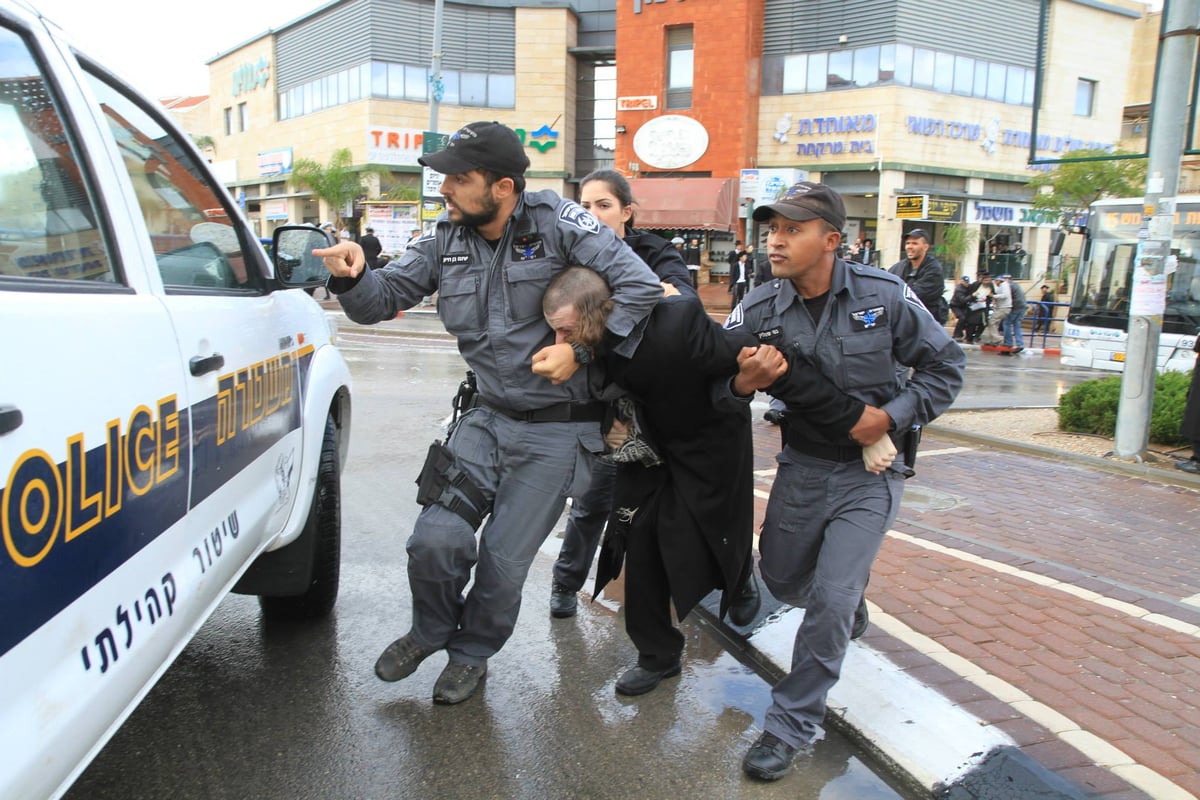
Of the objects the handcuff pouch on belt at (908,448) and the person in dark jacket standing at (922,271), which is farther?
the person in dark jacket standing at (922,271)

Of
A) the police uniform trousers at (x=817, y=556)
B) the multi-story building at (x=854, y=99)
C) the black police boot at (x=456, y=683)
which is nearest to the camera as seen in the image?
the police uniform trousers at (x=817, y=556)

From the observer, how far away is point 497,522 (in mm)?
Result: 3064

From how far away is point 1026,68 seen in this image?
104 ft

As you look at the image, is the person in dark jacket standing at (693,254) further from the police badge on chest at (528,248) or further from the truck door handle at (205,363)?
the truck door handle at (205,363)

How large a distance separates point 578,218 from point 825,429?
3.49 ft

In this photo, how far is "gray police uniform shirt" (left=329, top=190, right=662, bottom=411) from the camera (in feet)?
9.82

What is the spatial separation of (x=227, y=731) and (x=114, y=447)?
1532 mm

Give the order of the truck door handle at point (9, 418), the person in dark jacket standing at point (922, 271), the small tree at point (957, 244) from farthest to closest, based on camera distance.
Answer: the small tree at point (957, 244) < the person in dark jacket standing at point (922, 271) < the truck door handle at point (9, 418)

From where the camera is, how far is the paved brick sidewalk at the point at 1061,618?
9.55 ft

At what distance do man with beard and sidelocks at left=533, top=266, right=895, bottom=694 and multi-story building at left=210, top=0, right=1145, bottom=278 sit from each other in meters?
26.8

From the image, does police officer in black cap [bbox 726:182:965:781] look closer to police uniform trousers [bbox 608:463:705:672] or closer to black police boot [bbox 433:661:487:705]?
police uniform trousers [bbox 608:463:705:672]

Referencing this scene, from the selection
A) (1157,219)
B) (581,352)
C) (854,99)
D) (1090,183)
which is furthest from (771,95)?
(581,352)

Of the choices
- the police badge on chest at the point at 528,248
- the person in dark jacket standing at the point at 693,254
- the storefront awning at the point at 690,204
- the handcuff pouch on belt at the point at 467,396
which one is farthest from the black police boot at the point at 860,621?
the storefront awning at the point at 690,204

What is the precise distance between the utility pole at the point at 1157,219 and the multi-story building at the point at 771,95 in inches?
842
